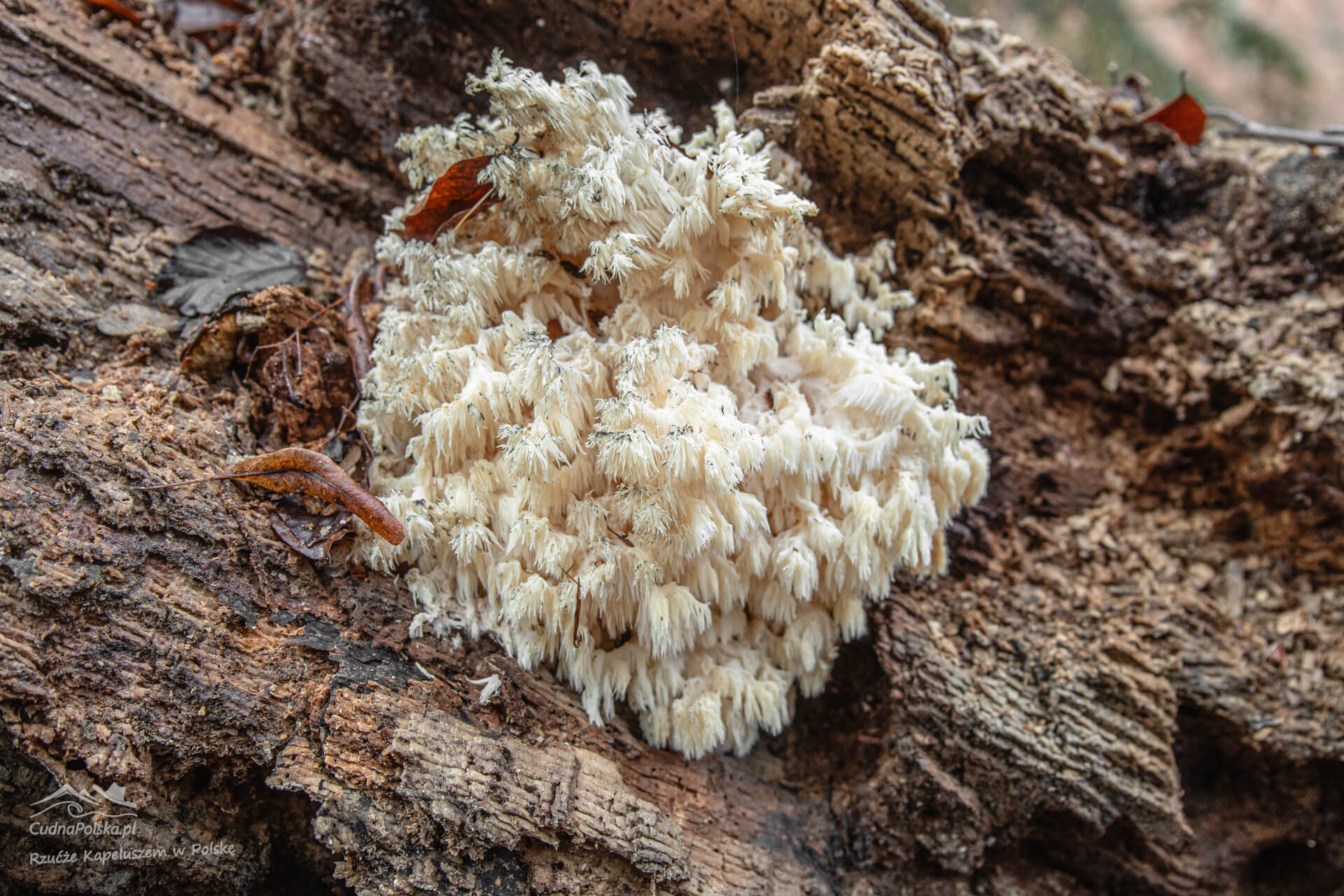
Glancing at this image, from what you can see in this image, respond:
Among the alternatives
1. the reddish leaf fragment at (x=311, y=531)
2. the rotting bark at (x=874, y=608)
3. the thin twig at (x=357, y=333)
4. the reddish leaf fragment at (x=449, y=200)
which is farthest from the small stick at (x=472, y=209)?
the reddish leaf fragment at (x=311, y=531)

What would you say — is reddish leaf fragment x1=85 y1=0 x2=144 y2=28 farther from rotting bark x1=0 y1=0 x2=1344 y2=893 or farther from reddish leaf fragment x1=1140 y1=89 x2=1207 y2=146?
reddish leaf fragment x1=1140 y1=89 x2=1207 y2=146

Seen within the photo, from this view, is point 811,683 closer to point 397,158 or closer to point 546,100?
point 546,100

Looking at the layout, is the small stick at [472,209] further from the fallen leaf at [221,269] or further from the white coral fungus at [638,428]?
the fallen leaf at [221,269]

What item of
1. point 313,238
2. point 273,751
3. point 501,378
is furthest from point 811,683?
point 313,238

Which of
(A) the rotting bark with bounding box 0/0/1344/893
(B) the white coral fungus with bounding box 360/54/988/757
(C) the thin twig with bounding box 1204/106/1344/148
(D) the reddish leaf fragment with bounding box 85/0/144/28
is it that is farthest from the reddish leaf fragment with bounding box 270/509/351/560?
(C) the thin twig with bounding box 1204/106/1344/148

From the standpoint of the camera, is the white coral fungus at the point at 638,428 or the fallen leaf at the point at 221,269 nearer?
the white coral fungus at the point at 638,428

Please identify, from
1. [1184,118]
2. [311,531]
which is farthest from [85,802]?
[1184,118]

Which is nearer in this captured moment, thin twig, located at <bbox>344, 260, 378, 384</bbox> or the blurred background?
thin twig, located at <bbox>344, 260, 378, 384</bbox>
